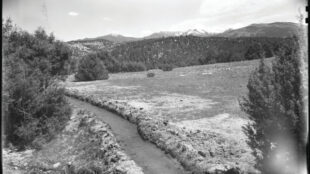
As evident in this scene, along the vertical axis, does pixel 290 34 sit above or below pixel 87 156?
above

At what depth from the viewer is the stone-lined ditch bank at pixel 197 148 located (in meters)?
14.4

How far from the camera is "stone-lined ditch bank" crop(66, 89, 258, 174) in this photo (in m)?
14.4

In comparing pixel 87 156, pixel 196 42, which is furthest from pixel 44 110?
pixel 196 42

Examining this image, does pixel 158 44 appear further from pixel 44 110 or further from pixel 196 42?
pixel 44 110

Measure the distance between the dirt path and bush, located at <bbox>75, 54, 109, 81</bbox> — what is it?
42741 millimetres

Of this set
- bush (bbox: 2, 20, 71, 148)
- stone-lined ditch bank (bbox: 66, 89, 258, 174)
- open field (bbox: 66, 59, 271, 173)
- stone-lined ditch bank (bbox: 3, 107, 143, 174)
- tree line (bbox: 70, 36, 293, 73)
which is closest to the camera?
stone-lined ditch bank (bbox: 66, 89, 258, 174)

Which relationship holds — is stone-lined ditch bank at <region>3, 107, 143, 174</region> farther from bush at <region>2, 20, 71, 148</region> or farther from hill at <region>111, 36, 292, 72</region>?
hill at <region>111, 36, 292, 72</region>

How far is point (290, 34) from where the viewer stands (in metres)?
11.5

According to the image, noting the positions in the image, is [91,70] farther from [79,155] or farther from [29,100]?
[79,155]

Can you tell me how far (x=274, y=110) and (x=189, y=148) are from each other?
6979 millimetres

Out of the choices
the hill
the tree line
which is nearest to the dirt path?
the tree line

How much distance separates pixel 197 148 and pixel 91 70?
5487 cm

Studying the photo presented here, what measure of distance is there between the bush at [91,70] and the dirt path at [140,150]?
140 feet

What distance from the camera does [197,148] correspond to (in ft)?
56.3
